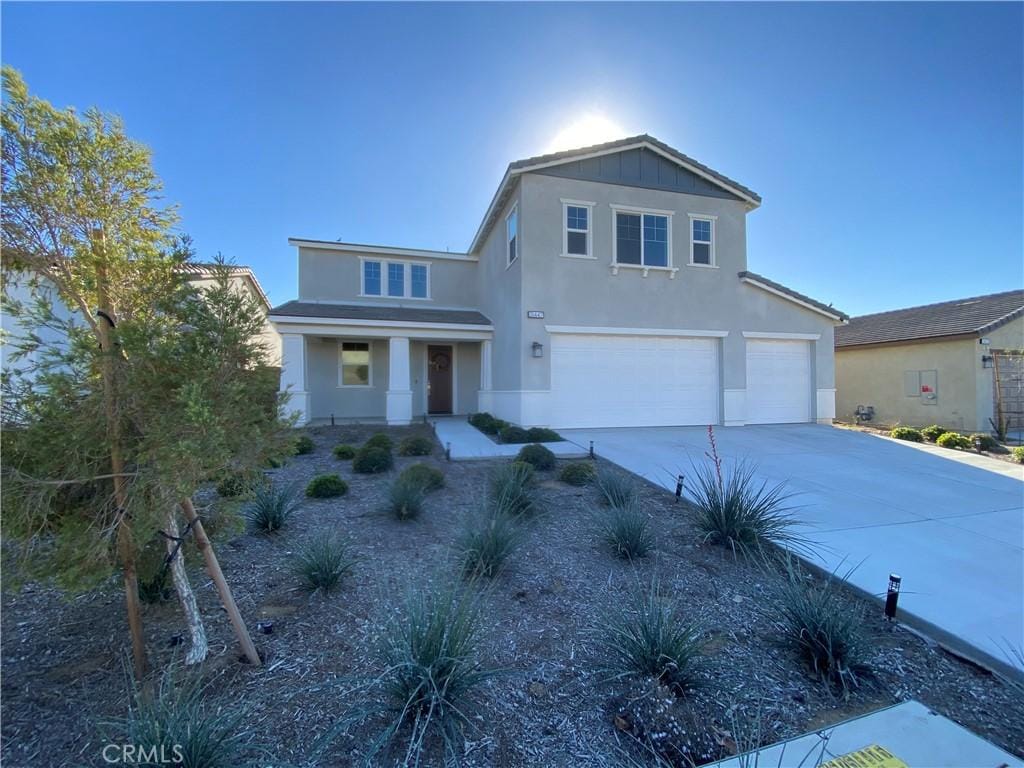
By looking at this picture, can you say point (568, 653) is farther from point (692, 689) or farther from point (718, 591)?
point (718, 591)

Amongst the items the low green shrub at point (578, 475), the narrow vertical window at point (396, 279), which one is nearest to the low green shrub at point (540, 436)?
the low green shrub at point (578, 475)

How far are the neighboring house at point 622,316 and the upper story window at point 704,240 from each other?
3cm

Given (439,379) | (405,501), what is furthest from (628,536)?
(439,379)

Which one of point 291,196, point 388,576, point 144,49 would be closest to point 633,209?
point 291,196

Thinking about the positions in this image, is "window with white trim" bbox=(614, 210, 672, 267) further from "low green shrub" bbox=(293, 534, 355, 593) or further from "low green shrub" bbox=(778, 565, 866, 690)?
"low green shrub" bbox=(293, 534, 355, 593)

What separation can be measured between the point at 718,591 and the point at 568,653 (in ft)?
5.10

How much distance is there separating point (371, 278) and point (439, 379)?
14.6 ft

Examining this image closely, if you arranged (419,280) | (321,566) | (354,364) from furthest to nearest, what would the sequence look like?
(419,280) < (354,364) < (321,566)

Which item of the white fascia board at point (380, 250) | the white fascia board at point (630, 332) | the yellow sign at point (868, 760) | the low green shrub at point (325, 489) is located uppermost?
the white fascia board at point (380, 250)

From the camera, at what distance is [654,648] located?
2.39 m

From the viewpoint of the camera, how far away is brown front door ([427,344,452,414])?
619 inches

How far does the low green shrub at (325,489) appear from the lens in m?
5.69

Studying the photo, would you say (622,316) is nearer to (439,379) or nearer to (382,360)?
(439,379)

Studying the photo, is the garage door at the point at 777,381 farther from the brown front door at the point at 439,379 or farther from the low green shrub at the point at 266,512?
the low green shrub at the point at 266,512
